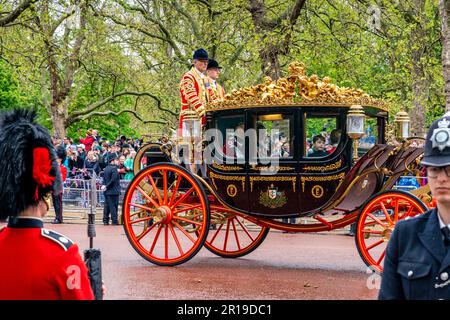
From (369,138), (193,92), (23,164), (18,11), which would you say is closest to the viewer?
(23,164)

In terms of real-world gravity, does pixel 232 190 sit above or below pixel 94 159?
below

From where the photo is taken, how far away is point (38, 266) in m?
3.28

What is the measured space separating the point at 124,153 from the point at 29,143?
17.1 m

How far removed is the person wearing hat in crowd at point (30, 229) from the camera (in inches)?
129

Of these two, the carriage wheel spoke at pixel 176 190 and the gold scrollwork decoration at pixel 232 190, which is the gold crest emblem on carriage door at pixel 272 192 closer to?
the gold scrollwork decoration at pixel 232 190

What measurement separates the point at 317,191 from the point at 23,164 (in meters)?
6.04

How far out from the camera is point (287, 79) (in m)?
9.30

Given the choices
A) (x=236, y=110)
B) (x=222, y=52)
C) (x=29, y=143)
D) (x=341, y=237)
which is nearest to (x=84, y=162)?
(x=222, y=52)

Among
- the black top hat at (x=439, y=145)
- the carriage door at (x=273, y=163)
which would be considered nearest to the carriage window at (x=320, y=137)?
the carriage door at (x=273, y=163)

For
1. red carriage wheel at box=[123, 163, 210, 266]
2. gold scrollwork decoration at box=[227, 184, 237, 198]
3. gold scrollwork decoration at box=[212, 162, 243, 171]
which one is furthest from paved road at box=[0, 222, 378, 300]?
gold scrollwork decoration at box=[212, 162, 243, 171]

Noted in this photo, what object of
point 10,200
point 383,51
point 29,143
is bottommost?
point 10,200

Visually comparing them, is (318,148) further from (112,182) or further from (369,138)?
(112,182)

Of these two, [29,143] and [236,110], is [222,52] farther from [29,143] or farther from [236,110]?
[29,143]

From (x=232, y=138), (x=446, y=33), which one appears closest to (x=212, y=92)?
(x=232, y=138)
